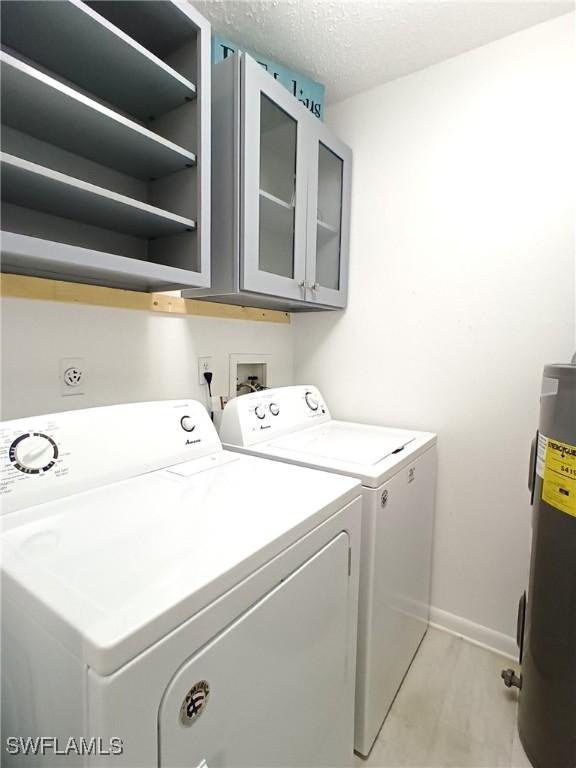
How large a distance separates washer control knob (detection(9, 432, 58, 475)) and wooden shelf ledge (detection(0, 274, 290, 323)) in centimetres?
45

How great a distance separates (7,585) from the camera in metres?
0.61

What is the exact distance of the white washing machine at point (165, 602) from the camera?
51cm

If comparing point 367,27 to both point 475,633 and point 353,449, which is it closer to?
point 353,449

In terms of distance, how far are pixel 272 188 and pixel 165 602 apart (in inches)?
55.6

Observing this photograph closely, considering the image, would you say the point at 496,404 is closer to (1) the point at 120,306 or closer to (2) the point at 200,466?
(2) the point at 200,466

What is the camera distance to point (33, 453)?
0.87m

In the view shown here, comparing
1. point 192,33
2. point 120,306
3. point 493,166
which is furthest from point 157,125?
point 493,166

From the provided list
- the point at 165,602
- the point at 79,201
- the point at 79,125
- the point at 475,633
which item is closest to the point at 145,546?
the point at 165,602

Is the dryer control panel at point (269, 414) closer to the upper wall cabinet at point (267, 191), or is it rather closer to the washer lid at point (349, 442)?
the washer lid at point (349, 442)

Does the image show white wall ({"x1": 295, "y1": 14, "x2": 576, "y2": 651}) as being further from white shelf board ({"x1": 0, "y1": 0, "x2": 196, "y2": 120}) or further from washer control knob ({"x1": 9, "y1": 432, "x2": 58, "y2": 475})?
washer control knob ({"x1": 9, "y1": 432, "x2": 58, "y2": 475})

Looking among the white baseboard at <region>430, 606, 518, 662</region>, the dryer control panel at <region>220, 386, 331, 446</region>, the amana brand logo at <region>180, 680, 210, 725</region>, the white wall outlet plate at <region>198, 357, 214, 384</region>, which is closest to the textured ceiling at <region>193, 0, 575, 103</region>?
the white wall outlet plate at <region>198, 357, 214, 384</region>

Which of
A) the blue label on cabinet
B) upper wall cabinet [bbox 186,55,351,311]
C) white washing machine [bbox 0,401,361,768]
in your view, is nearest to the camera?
white washing machine [bbox 0,401,361,768]

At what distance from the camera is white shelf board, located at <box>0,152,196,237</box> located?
843mm

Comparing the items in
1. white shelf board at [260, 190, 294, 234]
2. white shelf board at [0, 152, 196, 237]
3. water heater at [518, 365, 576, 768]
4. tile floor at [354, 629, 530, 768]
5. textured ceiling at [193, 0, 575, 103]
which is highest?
textured ceiling at [193, 0, 575, 103]
